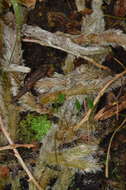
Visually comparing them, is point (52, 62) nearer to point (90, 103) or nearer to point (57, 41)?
point (57, 41)

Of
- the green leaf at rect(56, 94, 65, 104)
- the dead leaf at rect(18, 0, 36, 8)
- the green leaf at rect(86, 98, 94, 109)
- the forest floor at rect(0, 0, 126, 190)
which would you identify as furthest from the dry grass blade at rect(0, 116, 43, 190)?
the dead leaf at rect(18, 0, 36, 8)

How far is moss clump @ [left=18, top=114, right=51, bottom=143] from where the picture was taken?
1.75 metres

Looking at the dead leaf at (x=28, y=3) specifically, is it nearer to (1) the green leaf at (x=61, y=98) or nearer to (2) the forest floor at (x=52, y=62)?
(2) the forest floor at (x=52, y=62)

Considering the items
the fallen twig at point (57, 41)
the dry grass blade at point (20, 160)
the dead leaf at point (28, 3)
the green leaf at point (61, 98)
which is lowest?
the dry grass blade at point (20, 160)

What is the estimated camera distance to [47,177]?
181 cm

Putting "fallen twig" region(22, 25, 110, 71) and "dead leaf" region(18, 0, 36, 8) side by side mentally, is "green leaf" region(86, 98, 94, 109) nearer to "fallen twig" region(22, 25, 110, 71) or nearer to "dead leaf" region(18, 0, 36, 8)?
"fallen twig" region(22, 25, 110, 71)

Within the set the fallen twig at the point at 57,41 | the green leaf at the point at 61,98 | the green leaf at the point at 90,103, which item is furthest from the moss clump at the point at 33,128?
the fallen twig at the point at 57,41

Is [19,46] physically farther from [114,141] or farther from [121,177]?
[121,177]

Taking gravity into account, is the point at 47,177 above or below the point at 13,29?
below

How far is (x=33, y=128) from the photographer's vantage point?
1751 millimetres

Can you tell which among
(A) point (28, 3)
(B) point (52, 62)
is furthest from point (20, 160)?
(A) point (28, 3)

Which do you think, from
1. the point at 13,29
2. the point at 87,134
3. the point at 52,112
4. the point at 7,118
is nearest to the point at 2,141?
the point at 7,118

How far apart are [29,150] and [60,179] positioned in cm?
28

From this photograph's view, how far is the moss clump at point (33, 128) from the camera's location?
5.74 ft
